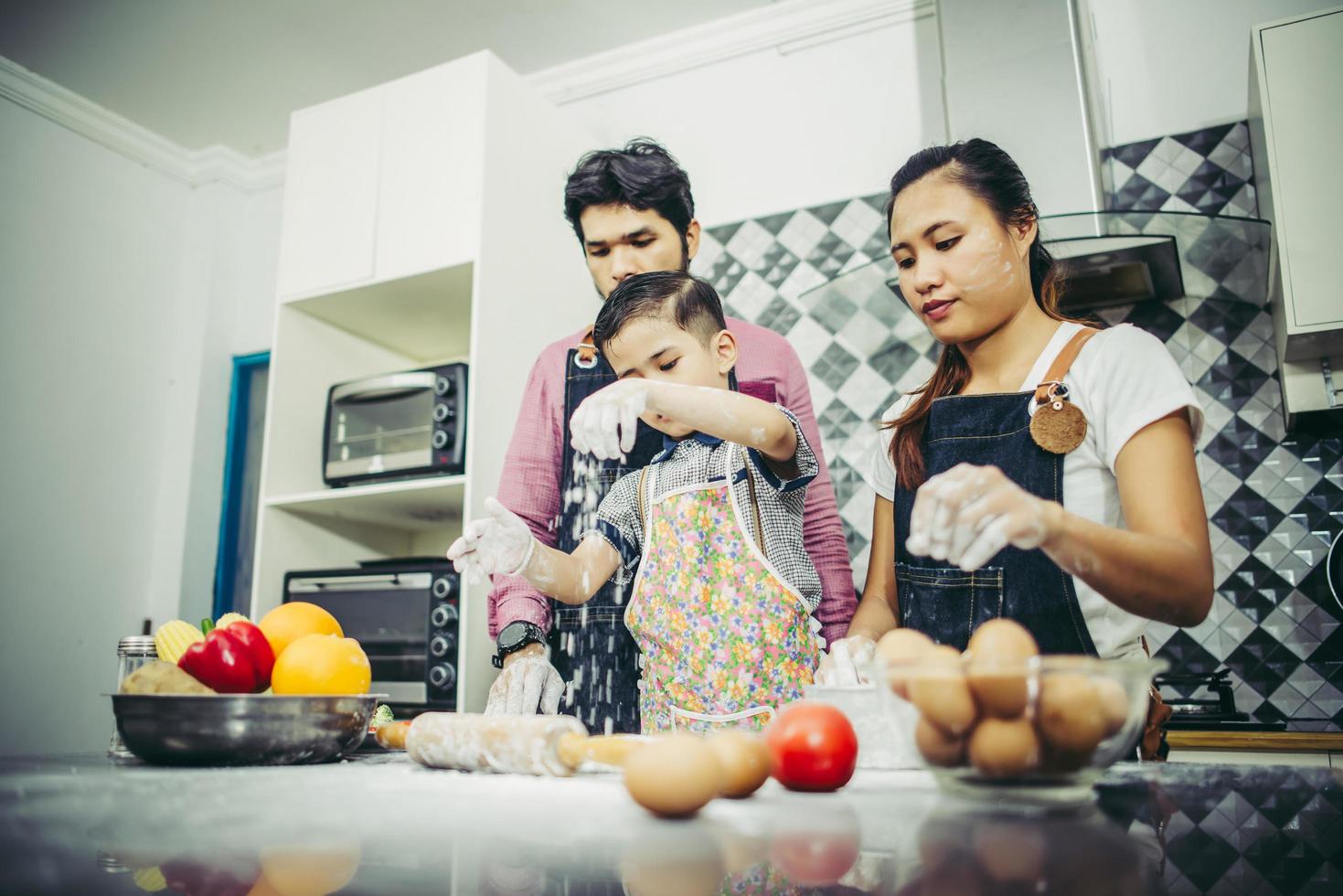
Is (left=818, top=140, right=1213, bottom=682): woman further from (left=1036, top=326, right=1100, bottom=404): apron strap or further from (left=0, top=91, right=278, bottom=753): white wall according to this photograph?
(left=0, top=91, right=278, bottom=753): white wall

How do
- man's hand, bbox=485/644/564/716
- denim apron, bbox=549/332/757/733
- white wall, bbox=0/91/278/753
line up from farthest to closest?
white wall, bbox=0/91/278/753, denim apron, bbox=549/332/757/733, man's hand, bbox=485/644/564/716

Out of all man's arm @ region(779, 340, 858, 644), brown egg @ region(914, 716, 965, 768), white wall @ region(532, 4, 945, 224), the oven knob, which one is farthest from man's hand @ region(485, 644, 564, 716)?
white wall @ region(532, 4, 945, 224)

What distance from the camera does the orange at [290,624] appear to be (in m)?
0.92

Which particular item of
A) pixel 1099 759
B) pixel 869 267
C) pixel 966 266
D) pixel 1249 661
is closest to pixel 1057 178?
pixel 869 267

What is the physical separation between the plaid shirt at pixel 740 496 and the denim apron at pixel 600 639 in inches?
3.6

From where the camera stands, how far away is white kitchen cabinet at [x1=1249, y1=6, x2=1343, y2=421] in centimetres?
171

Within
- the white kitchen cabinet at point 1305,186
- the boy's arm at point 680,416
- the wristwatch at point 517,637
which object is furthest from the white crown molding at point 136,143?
the white kitchen cabinet at point 1305,186

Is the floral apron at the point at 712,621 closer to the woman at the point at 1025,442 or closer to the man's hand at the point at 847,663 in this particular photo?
the woman at the point at 1025,442

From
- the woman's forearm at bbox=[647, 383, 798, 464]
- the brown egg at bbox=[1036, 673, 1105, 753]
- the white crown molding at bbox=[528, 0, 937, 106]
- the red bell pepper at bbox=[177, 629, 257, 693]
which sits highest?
the white crown molding at bbox=[528, 0, 937, 106]

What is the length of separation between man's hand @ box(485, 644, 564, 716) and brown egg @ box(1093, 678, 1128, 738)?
1.00 m

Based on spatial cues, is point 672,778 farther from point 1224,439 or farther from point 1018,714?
point 1224,439

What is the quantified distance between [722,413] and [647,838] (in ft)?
2.25

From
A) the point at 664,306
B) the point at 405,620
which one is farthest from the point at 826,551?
the point at 405,620

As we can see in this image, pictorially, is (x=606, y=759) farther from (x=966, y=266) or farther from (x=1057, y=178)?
(x=1057, y=178)
